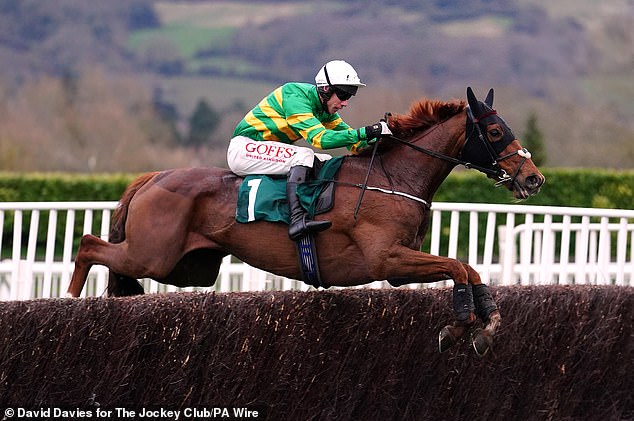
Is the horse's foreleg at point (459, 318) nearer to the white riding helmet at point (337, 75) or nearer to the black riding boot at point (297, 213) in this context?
the black riding boot at point (297, 213)

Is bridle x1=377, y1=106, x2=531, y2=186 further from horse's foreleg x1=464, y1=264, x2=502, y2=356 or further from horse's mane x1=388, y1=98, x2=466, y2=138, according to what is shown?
horse's foreleg x1=464, y1=264, x2=502, y2=356

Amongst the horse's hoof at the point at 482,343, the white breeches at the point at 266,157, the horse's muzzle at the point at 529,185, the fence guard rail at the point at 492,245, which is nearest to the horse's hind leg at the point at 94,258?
the fence guard rail at the point at 492,245

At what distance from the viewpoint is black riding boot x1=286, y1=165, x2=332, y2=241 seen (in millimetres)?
6004

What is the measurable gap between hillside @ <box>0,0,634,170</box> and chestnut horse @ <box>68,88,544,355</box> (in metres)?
32.4

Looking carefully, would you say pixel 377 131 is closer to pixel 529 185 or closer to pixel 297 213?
pixel 297 213

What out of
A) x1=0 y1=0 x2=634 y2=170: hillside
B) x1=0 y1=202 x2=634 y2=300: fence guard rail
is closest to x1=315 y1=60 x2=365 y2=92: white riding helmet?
x1=0 y1=202 x2=634 y2=300: fence guard rail

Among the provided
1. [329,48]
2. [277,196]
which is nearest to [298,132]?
[277,196]

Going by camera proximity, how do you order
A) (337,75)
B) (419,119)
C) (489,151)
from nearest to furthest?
(489,151), (337,75), (419,119)

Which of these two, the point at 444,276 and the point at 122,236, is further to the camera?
the point at 122,236

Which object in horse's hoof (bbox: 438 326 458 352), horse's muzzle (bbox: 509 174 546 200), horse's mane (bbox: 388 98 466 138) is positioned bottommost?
horse's hoof (bbox: 438 326 458 352)

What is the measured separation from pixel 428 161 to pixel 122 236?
75.8 inches

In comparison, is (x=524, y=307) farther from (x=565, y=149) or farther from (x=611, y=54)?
(x=611, y=54)

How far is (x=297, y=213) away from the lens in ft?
20.0

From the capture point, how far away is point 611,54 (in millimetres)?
44781
